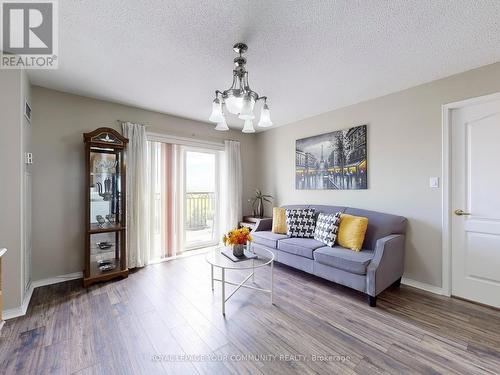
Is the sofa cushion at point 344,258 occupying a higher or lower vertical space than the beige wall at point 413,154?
lower

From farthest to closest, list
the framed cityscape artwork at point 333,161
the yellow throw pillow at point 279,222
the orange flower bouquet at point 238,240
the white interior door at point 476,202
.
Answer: the yellow throw pillow at point 279,222
the framed cityscape artwork at point 333,161
the orange flower bouquet at point 238,240
the white interior door at point 476,202


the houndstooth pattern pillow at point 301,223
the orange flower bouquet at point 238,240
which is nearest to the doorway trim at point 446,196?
the houndstooth pattern pillow at point 301,223

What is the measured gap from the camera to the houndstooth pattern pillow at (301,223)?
322 cm

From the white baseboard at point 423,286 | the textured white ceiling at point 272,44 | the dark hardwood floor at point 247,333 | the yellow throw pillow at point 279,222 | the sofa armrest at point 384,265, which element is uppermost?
the textured white ceiling at point 272,44

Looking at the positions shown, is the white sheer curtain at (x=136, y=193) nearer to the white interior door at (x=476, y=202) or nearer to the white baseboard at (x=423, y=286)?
the white baseboard at (x=423, y=286)

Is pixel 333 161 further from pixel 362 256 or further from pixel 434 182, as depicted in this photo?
pixel 362 256

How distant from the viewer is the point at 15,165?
6.79ft

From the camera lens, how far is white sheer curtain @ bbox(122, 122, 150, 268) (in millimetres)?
3236

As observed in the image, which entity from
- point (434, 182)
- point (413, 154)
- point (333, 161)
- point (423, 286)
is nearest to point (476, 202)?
point (434, 182)

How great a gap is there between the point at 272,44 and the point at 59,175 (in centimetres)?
295

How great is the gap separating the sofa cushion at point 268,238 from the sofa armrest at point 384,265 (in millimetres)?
1288

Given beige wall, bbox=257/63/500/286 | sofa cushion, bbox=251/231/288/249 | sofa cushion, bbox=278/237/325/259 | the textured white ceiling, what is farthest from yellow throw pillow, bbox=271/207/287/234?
the textured white ceiling

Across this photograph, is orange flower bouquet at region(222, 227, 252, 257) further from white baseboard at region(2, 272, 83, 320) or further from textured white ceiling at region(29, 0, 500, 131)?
white baseboard at region(2, 272, 83, 320)

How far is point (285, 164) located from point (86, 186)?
3134mm
